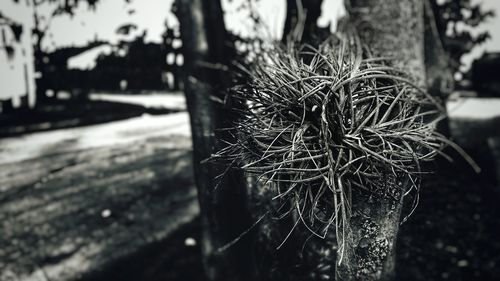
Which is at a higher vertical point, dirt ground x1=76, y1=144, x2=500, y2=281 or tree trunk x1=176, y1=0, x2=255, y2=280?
tree trunk x1=176, y1=0, x2=255, y2=280

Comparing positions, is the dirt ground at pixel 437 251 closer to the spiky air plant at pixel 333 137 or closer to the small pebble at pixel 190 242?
the small pebble at pixel 190 242

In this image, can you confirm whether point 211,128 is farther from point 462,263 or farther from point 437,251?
point 462,263

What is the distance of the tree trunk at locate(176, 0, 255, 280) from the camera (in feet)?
9.06

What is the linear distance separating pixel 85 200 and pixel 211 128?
11.0 feet

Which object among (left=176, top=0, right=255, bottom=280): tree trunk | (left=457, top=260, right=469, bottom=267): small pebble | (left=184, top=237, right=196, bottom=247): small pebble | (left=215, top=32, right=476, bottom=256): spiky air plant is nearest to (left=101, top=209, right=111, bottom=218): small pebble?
(left=184, top=237, right=196, bottom=247): small pebble

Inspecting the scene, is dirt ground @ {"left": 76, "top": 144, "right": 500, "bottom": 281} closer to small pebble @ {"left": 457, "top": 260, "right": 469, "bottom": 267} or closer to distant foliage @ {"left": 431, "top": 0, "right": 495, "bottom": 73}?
small pebble @ {"left": 457, "top": 260, "right": 469, "bottom": 267}

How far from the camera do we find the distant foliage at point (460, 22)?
726 centimetres

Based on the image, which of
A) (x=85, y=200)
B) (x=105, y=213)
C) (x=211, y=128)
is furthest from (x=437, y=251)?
(x=85, y=200)

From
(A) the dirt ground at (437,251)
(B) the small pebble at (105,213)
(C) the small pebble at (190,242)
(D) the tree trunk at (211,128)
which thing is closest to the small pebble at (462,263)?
(A) the dirt ground at (437,251)

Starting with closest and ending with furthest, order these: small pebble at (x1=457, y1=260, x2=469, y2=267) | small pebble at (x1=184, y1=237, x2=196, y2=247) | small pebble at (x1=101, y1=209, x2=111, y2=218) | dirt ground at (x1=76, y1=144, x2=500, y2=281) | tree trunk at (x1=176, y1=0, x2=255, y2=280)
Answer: tree trunk at (x1=176, y1=0, x2=255, y2=280) → dirt ground at (x1=76, y1=144, x2=500, y2=281) → small pebble at (x1=457, y1=260, x2=469, y2=267) → small pebble at (x1=184, y1=237, x2=196, y2=247) → small pebble at (x1=101, y1=209, x2=111, y2=218)

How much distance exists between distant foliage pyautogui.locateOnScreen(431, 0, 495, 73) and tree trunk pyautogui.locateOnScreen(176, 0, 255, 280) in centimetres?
505

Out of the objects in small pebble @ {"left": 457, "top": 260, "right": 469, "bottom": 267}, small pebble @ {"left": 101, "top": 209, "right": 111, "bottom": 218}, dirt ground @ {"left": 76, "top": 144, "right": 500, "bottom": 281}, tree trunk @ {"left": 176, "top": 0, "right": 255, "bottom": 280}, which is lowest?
small pebble @ {"left": 457, "top": 260, "right": 469, "bottom": 267}

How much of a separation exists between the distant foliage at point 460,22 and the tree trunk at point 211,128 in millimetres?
5047

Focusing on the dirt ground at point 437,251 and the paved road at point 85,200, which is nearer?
the dirt ground at point 437,251
